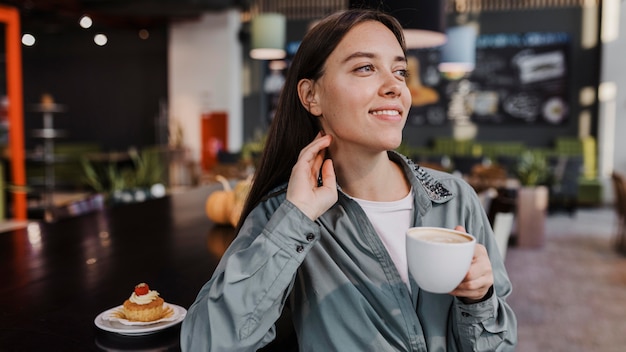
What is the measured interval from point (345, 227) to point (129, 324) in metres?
0.50

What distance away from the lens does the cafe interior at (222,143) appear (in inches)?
71.0

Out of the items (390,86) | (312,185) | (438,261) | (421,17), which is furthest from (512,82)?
(438,261)

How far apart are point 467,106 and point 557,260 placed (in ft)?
19.4

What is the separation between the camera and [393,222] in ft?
4.26

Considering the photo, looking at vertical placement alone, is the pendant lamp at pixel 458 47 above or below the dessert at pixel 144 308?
above

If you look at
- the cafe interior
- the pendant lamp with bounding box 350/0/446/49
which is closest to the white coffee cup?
the cafe interior

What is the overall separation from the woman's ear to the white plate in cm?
54

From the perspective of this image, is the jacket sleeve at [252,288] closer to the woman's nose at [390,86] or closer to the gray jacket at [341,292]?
the gray jacket at [341,292]

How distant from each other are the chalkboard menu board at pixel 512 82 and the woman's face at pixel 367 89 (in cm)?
1087

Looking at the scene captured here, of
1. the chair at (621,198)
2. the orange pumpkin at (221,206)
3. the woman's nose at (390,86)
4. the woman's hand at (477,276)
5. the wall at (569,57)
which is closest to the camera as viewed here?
the woman's hand at (477,276)

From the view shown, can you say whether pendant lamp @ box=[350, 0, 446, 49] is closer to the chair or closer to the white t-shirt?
the white t-shirt

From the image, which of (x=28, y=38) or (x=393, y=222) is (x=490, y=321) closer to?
(x=393, y=222)

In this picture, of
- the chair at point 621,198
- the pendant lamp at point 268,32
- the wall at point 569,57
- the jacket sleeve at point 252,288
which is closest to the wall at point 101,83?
the wall at point 569,57

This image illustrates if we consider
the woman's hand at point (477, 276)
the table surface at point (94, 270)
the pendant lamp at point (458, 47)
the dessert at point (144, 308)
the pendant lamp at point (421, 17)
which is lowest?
the table surface at point (94, 270)
